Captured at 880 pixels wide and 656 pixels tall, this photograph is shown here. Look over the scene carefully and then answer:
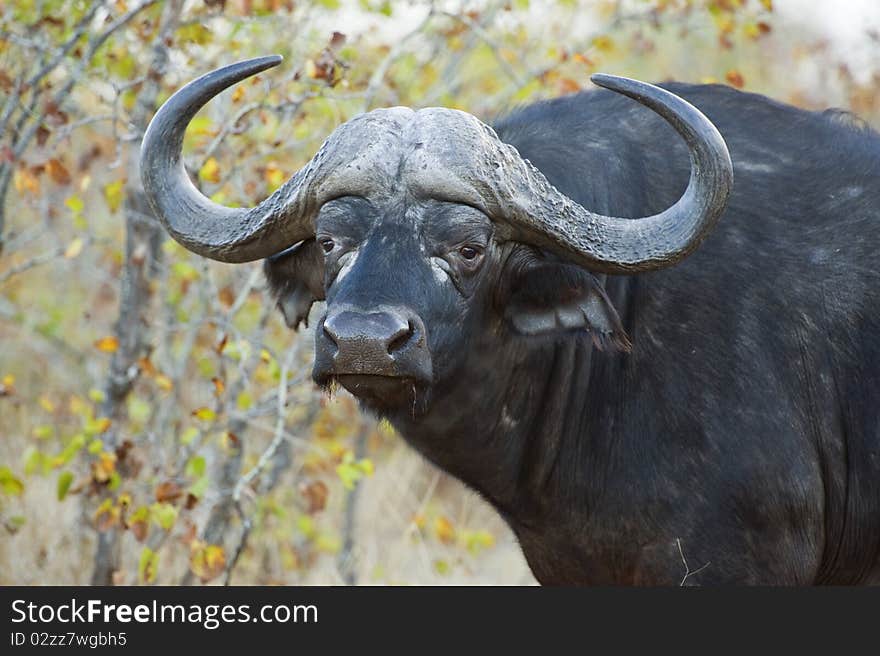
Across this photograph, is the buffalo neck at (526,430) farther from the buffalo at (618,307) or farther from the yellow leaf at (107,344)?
the yellow leaf at (107,344)

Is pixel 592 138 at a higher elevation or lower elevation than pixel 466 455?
higher

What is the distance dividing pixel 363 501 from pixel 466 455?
4518 millimetres

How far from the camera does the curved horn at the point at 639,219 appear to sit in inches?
154

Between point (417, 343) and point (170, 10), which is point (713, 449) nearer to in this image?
point (417, 343)

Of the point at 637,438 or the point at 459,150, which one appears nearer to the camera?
the point at 459,150

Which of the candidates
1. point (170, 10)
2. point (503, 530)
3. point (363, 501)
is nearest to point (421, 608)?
point (170, 10)

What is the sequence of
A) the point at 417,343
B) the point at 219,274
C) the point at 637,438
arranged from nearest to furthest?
the point at 417,343, the point at 637,438, the point at 219,274

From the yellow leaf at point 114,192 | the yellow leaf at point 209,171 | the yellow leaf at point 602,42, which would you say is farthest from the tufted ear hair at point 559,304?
the yellow leaf at point 602,42

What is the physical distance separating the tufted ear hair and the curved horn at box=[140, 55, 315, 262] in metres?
0.73

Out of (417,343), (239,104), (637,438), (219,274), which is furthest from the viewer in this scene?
(219,274)

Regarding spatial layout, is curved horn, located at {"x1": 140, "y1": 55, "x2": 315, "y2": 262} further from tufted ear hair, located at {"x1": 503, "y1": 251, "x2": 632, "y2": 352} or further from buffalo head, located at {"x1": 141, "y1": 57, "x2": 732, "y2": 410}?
tufted ear hair, located at {"x1": 503, "y1": 251, "x2": 632, "y2": 352}

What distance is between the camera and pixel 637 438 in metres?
4.41

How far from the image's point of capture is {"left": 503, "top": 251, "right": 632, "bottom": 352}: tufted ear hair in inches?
167

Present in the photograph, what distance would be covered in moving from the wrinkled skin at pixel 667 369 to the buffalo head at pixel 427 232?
2 cm
